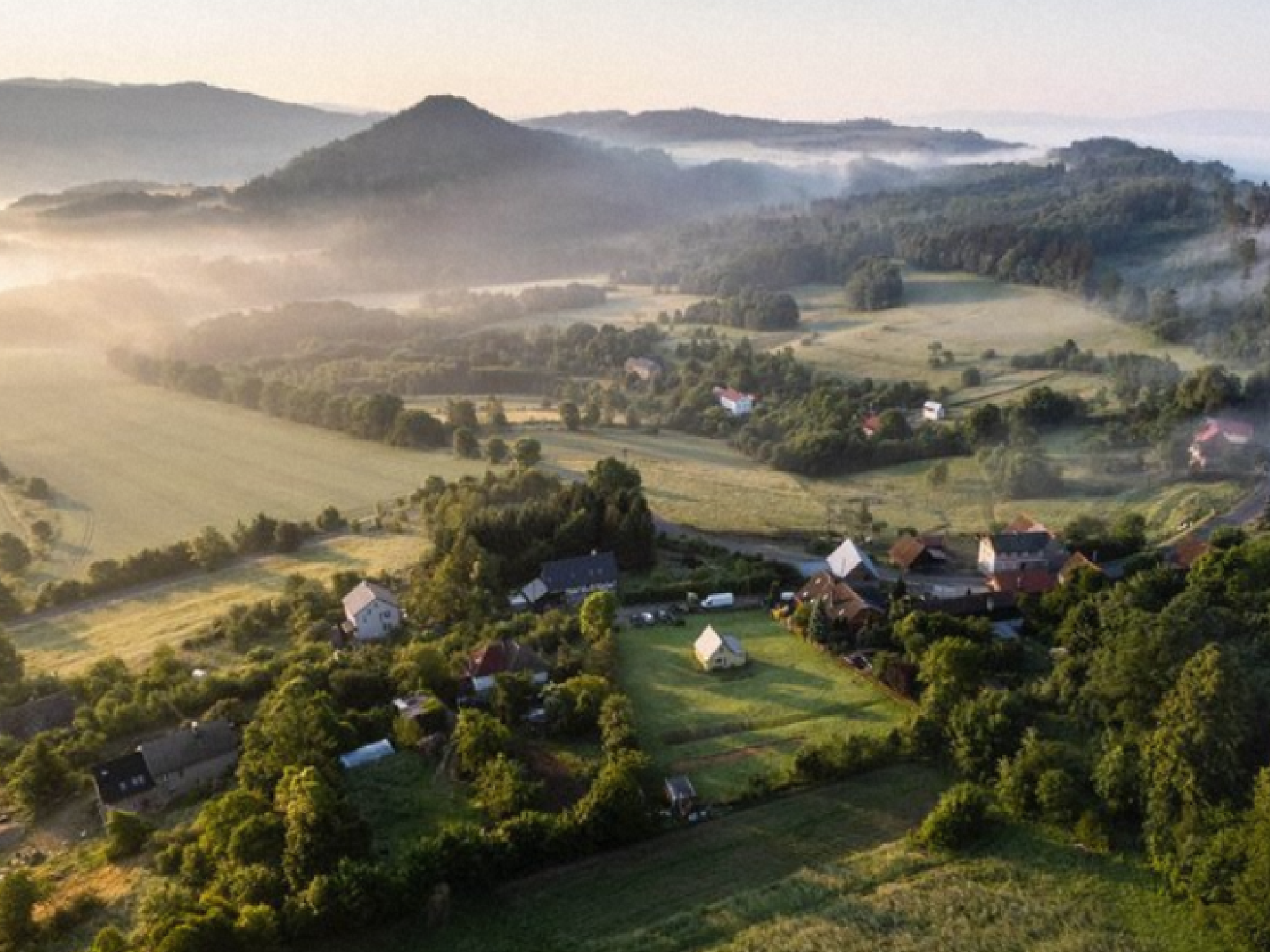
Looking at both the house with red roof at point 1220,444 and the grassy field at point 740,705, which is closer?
the grassy field at point 740,705

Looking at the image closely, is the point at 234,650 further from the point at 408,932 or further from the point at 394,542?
the point at 408,932

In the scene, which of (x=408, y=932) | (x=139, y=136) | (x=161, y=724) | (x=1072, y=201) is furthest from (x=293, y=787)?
(x=1072, y=201)

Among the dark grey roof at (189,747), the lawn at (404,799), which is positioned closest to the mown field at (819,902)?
the lawn at (404,799)

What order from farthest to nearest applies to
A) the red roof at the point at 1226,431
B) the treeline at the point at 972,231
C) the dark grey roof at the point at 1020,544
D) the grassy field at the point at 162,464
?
the treeline at the point at 972,231
the red roof at the point at 1226,431
the grassy field at the point at 162,464
the dark grey roof at the point at 1020,544

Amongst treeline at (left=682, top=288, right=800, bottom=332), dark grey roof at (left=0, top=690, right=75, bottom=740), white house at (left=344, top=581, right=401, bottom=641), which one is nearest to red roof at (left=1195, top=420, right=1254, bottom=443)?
white house at (left=344, top=581, right=401, bottom=641)

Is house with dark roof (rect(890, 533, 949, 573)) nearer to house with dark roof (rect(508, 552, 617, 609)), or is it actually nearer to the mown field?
house with dark roof (rect(508, 552, 617, 609))

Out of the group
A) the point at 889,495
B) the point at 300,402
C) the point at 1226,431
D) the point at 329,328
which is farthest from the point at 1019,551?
the point at 329,328

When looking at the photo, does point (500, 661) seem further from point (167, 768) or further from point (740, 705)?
point (167, 768)

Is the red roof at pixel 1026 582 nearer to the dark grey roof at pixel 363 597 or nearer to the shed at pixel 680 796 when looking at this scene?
the shed at pixel 680 796
